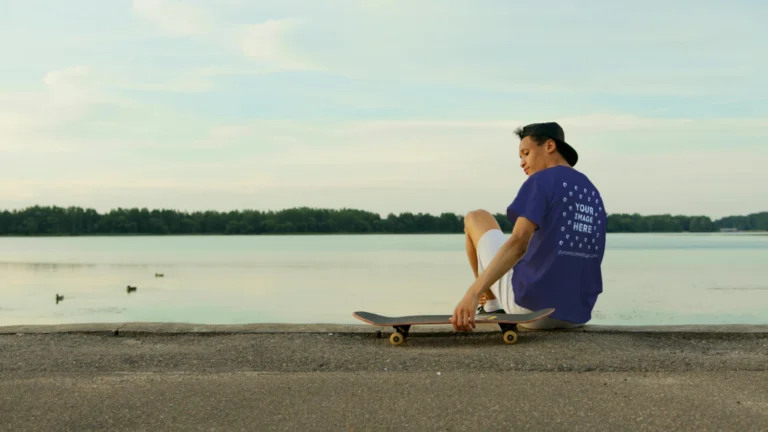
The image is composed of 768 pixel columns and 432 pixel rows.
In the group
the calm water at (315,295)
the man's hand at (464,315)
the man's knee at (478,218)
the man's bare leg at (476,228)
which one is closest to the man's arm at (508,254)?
the man's hand at (464,315)

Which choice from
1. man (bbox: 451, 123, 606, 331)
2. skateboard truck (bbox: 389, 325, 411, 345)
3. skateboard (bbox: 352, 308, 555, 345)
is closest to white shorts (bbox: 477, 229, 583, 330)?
man (bbox: 451, 123, 606, 331)

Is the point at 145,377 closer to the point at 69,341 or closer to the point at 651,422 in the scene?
the point at 69,341

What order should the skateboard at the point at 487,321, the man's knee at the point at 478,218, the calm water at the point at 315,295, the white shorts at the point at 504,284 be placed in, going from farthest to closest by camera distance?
1. the calm water at the point at 315,295
2. the man's knee at the point at 478,218
3. the white shorts at the point at 504,284
4. the skateboard at the point at 487,321

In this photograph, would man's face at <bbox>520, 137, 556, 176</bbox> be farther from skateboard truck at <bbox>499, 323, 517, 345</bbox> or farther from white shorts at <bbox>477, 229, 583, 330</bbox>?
skateboard truck at <bbox>499, 323, 517, 345</bbox>

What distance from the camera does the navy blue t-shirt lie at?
19.1ft

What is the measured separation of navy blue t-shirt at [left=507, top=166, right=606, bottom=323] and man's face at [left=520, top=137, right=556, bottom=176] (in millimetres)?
233

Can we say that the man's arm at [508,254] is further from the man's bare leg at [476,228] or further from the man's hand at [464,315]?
the man's bare leg at [476,228]

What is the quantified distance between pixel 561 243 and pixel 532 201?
43cm

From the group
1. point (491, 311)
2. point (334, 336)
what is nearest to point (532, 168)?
point (491, 311)

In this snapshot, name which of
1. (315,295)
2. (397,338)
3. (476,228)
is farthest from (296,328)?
(315,295)

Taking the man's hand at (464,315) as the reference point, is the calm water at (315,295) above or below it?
below

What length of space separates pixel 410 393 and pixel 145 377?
1725 mm

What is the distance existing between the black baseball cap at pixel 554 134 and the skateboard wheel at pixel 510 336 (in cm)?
152

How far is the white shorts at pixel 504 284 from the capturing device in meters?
6.22
